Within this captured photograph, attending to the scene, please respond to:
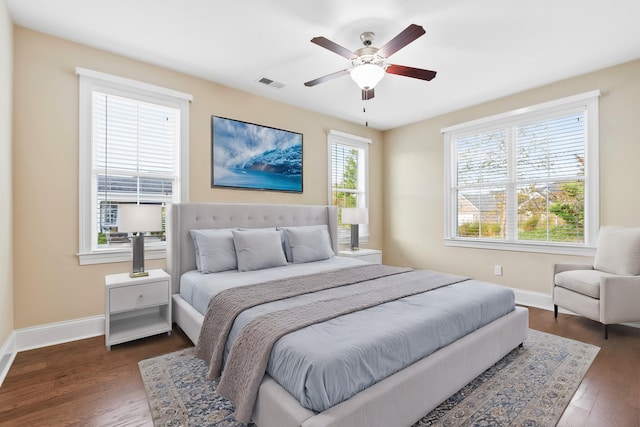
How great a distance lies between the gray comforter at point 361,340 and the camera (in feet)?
4.36

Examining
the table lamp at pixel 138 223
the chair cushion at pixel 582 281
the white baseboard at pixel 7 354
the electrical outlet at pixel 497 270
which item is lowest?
the white baseboard at pixel 7 354

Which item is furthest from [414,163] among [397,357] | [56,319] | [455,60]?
[56,319]

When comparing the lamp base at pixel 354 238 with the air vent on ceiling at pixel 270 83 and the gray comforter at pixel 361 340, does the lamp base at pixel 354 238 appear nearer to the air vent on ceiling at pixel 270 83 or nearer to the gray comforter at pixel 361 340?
the air vent on ceiling at pixel 270 83

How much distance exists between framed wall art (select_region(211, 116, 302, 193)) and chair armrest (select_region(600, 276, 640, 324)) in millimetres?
3531

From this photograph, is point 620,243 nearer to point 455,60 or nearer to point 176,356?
point 455,60

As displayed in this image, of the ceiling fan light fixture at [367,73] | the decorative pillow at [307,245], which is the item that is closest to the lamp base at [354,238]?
the decorative pillow at [307,245]

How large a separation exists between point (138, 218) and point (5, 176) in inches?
36.9

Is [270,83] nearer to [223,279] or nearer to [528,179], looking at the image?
[223,279]

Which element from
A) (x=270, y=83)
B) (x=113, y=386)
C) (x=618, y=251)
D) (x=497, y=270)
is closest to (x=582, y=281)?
(x=618, y=251)

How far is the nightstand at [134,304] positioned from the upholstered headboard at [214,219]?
0.24 meters

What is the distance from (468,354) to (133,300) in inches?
106

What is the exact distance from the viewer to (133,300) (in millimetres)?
2689

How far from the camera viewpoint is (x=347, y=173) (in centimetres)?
522

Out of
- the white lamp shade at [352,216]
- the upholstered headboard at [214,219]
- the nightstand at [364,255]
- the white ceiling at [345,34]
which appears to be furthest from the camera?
the white lamp shade at [352,216]
